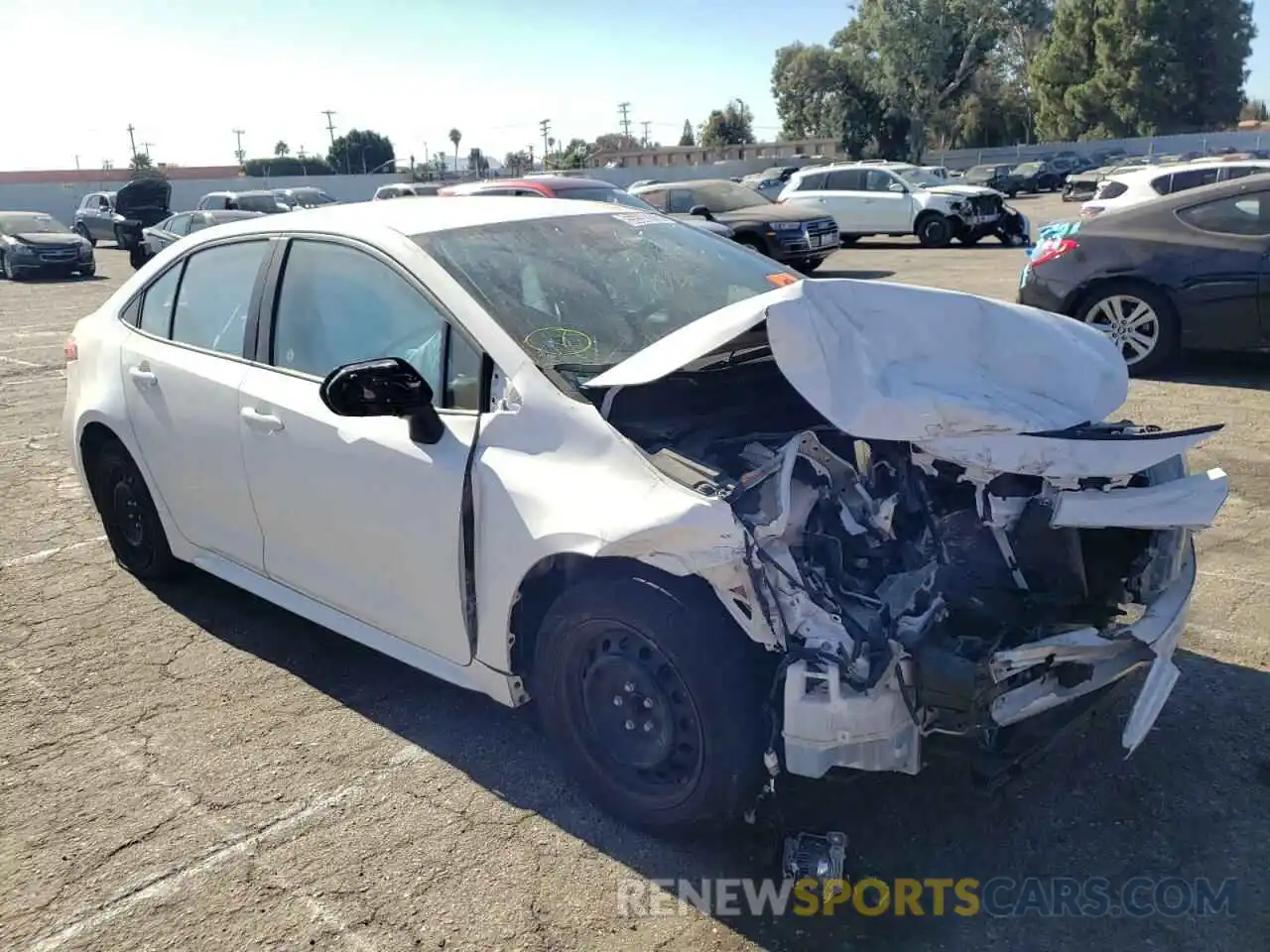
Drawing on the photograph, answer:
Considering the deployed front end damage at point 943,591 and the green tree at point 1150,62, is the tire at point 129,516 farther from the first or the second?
the green tree at point 1150,62

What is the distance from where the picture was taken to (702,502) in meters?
2.50

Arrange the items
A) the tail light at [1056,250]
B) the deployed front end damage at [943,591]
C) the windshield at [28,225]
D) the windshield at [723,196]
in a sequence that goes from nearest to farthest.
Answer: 1. the deployed front end damage at [943,591]
2. the tail light at [1056,250]
3. the windshield at [723,196]
4. the windshield at [28,225]

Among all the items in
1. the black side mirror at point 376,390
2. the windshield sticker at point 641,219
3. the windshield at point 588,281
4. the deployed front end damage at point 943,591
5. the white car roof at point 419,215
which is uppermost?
the white car roof at point 419,215

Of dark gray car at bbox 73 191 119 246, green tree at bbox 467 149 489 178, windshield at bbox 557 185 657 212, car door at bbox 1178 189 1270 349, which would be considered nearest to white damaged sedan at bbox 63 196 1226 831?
car door at bbox 1178 189 1270 349

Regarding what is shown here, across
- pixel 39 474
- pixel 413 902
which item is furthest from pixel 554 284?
pixel 39 474

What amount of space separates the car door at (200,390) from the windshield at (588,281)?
1.05 metres

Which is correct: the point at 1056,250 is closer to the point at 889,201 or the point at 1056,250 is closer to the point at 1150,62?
the point at 889,201

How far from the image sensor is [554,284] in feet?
11.2

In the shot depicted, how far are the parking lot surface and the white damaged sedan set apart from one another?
1.12 ft

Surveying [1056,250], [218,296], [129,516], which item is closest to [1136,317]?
[1056,250]

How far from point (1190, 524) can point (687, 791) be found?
1521 millimetres

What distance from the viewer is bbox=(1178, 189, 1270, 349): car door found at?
7156mm

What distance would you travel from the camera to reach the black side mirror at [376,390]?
2949 millimetres

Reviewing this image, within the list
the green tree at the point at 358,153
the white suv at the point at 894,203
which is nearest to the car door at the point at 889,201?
the white suv at the point at 894,203
